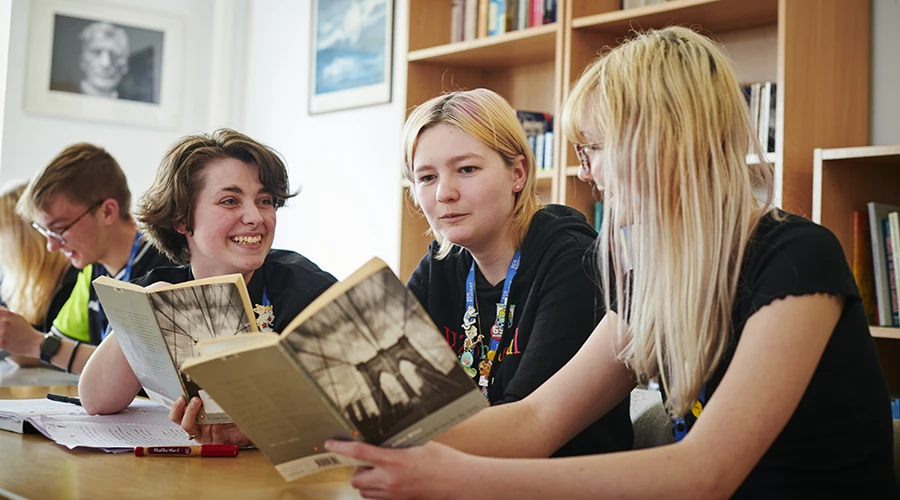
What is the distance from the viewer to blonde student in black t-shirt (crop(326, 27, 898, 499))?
1.05 metres

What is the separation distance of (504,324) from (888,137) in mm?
1462

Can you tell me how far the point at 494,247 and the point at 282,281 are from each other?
0.47 meters

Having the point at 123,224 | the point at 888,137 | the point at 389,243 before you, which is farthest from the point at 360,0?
the point at 888,137

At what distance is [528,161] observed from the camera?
192 cm

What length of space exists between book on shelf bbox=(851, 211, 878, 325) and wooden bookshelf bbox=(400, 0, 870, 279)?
0.13m

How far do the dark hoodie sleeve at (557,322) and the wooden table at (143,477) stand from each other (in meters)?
0.40

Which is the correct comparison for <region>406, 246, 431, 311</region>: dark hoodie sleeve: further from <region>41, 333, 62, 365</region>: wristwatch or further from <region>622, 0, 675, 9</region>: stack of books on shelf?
<region>622, 0, 675, 9</region>: stack of books on shelf

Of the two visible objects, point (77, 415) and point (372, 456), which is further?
point (77, 415)

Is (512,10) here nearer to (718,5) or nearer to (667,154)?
(718,5)

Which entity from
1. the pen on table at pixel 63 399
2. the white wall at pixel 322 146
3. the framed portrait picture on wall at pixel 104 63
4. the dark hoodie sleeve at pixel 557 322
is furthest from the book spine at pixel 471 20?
the framed portrait picture on wall at pixel 104 63

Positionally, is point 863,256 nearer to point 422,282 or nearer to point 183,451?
point 422,282

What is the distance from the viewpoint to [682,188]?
3.88 ft

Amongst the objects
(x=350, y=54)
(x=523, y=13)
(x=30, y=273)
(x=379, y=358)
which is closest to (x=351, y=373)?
(x=379, y=358)

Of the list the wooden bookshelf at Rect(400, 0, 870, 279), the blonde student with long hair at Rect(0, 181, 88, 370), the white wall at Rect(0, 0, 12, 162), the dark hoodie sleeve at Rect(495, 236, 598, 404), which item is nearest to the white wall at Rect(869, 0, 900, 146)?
the wooden bookshelf at Rect(400, 0, 870, 279)
